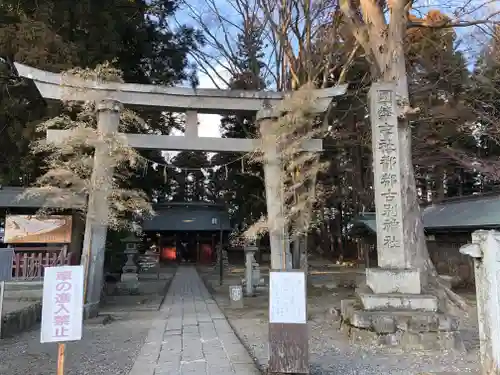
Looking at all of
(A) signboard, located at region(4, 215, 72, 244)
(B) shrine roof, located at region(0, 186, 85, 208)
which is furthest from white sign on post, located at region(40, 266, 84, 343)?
(B) shrine roof, located at region(0, 186, 85, 208)

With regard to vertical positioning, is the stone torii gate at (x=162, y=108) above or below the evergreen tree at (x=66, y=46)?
below

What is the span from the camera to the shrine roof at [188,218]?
31234 mm

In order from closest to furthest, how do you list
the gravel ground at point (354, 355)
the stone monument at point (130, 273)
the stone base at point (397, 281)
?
the gravel ground at point (354, 355) → the stone base at point (397, 281) → the stone monument at point (130, 273)

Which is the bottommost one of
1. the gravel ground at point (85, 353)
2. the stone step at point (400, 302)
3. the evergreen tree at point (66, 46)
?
the gravel ground at point (85, 353)

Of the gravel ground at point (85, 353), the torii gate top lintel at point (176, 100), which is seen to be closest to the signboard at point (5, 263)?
the gravel ground at point (85, 353)

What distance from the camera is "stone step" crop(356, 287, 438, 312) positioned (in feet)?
22.4

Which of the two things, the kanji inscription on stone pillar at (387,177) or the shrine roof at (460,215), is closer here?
the kanji inscription on stone pillar at (387,177)

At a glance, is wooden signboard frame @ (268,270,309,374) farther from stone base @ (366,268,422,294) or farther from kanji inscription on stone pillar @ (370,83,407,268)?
kanji inscription on stone pillar @ (370,83,407,268)

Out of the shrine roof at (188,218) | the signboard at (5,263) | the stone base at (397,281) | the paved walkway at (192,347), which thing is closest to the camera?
the paved walkway at (192,347)

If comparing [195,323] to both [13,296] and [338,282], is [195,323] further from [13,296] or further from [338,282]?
[338,282]

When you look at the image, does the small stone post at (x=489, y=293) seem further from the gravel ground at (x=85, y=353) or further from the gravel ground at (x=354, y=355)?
the gravel ground at (x=85, y=353)

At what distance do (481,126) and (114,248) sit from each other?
1445 centimetres

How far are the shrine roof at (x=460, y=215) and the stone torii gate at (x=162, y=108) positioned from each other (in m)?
6.99

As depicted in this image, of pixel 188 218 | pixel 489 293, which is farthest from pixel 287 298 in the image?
pixel 188 218
